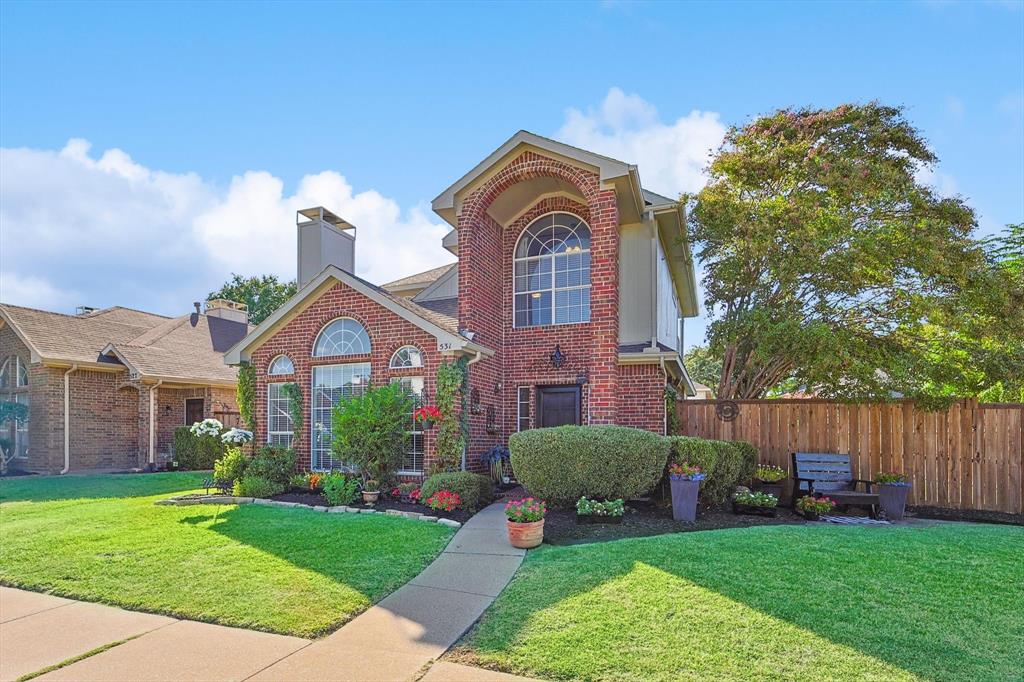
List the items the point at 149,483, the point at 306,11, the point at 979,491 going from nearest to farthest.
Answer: the point at 306,11, the point at 979,491, the point at 149,483

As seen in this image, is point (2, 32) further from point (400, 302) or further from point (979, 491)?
point (979, 491)

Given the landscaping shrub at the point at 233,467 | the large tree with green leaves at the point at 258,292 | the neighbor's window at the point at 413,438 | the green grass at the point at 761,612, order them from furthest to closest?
1. the large tree with green leaves at the point at 258,292
2. the landscaping shrub at the point at 233,467
3. the neighbor's window at the point at 413,438
4. the green grass at the point at 761,612

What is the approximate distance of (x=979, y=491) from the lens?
375 inches

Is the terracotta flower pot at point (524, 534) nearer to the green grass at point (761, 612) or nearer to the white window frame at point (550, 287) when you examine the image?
A: the green grass at point (761, 612)

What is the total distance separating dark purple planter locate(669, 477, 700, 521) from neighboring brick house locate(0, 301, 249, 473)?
14.8 metres

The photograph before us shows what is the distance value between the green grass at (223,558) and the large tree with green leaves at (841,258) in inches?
326

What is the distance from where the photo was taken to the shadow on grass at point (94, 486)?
36.8 ft

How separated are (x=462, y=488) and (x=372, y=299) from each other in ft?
13.8

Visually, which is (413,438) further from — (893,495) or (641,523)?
(893,495)

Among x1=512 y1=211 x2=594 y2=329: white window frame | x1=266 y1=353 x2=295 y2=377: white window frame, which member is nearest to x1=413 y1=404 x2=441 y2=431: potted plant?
x1=512 y1=211 x2=594 y2=329: white window frame

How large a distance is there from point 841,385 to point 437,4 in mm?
9563

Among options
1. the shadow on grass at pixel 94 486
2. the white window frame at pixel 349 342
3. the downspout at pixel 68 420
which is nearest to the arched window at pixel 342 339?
the white window frame at pixel 349 342

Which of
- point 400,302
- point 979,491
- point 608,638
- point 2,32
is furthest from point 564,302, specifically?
point 2,32

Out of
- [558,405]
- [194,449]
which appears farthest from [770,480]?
[194,449]
